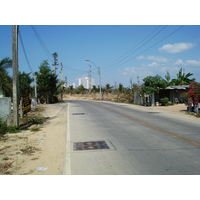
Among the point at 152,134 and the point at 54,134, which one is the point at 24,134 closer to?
the point at 54,134

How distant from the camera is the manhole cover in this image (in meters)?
7.28

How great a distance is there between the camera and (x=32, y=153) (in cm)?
688

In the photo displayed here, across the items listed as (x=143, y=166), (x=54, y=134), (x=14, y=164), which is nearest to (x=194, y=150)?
(x=143, y=166)

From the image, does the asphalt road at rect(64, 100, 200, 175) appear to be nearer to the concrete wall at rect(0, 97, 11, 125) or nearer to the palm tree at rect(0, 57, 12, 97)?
the concrete wall at rect(0, 97, 11, 125)

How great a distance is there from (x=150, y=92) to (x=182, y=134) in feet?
62.2

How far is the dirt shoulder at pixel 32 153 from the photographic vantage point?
17.6 ft

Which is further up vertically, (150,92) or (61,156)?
(150,92)

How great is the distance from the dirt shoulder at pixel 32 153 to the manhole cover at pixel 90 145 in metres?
0.49

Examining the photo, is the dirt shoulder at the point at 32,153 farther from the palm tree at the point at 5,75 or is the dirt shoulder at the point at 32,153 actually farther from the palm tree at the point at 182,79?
the palm tree at the point at 182,79

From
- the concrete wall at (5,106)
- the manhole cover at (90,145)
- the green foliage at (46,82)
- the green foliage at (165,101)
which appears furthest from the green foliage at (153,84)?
the manhole cover at (90,145)

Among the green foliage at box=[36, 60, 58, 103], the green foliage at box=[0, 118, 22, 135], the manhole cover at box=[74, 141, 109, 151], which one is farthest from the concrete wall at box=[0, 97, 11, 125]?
the green foliage at box=[36, 60, 58, 103]

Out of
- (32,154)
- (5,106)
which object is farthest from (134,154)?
(5,106)

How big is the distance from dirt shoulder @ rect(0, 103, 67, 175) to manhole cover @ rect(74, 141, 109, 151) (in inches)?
19.2

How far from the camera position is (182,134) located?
9.01 metres
